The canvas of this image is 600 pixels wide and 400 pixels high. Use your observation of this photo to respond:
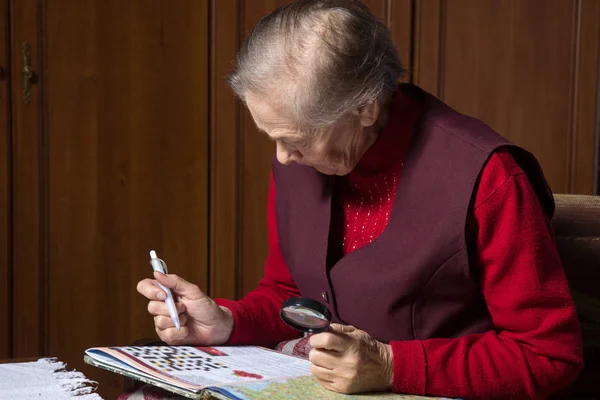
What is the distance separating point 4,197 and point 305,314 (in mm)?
1970

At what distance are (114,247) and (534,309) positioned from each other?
1.88 meters

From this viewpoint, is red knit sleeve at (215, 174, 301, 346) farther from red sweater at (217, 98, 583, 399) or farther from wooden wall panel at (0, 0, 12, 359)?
wooden wall panel at (0, 0, 12, 359)

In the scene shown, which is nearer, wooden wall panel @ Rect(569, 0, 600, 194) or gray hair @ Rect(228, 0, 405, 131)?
gray hair @ Rect(228, 0, 405, 131)

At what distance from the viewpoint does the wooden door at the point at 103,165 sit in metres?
2.62

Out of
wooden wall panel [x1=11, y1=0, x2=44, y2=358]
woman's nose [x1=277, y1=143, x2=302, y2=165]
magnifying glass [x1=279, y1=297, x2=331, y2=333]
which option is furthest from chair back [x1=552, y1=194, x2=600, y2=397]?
wooden wall panel [x1=11, y1=0, x2=44, y2=358]

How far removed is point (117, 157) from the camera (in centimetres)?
268

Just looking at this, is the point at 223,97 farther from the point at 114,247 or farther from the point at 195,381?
the point at 195,381

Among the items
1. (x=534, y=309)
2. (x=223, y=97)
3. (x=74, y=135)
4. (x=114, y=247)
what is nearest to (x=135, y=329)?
(x=114, y=247)

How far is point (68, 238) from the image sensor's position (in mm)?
2666

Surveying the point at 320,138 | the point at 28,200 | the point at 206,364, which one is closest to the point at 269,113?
the point at 320,138

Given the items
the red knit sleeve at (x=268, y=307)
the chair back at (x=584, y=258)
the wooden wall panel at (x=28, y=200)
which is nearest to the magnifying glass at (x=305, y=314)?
the red knit sleeve at (x=268, y=307)

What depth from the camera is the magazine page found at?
100cm

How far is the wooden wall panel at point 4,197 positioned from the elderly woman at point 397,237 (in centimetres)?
155

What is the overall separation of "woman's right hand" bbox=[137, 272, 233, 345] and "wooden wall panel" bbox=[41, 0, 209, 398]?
1482mm
